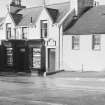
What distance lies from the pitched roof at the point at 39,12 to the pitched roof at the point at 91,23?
2.47 meters

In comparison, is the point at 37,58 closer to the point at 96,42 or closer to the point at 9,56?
the point at 9,56

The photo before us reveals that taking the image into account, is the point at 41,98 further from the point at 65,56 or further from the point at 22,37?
the point at 22,37

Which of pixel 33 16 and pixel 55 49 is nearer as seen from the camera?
pixel 55 49

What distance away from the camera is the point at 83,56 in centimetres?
3672

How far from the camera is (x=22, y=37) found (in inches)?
1699

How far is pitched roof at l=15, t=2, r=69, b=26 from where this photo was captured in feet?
→ 134

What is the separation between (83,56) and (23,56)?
9.12 meters

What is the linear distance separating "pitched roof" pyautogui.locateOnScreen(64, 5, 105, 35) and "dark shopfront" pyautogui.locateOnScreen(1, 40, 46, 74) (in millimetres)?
4522

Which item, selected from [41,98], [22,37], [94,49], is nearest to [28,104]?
[41,98]

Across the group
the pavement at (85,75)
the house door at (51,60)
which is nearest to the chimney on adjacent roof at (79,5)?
the house door at (51,60)

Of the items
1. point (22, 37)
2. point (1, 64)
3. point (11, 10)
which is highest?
point (11, 10)

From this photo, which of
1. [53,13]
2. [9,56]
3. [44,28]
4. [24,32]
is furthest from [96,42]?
[9,56]

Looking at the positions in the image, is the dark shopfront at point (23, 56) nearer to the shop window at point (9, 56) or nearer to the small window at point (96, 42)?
the shop window at point (9, 56)

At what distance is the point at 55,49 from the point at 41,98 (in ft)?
75.5
